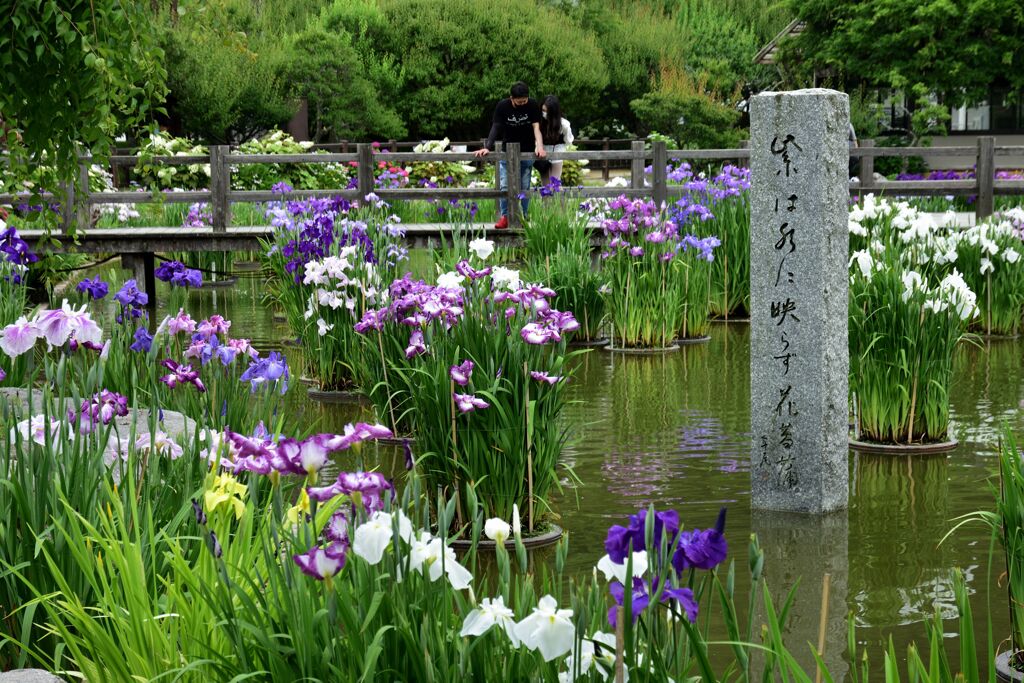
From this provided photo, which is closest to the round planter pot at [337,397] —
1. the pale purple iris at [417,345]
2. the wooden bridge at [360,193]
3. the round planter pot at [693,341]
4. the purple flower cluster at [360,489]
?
the pale purple iris at [417,345]

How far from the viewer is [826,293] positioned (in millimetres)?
5379

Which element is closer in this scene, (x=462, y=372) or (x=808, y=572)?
(x=808, y=572)

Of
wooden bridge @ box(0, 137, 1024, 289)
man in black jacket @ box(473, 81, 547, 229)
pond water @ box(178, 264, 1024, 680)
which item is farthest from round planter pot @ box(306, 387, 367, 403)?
man in black jacket @ box(473, 81, 547, 229)

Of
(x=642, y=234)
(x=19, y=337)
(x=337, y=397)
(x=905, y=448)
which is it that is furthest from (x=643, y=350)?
(x=19, y=337)

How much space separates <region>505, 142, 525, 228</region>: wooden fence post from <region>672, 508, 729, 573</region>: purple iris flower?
10900mm

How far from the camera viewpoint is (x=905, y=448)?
6.32 metres

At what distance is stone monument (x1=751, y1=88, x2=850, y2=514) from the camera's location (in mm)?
5340

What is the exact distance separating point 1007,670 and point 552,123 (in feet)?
35.0

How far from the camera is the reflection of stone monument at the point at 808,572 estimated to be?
3865 millimetres

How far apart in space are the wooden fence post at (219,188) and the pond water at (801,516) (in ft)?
17.2

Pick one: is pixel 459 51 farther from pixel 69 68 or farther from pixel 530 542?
pixel 530 542

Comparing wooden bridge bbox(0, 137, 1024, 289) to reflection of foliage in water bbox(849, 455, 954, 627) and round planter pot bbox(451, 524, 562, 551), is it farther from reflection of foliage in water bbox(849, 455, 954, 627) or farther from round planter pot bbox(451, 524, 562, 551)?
round planter pot bbox(451, 524, 562, 551)

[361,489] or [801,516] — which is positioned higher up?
[361,489]

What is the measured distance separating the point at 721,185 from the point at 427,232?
305cm
